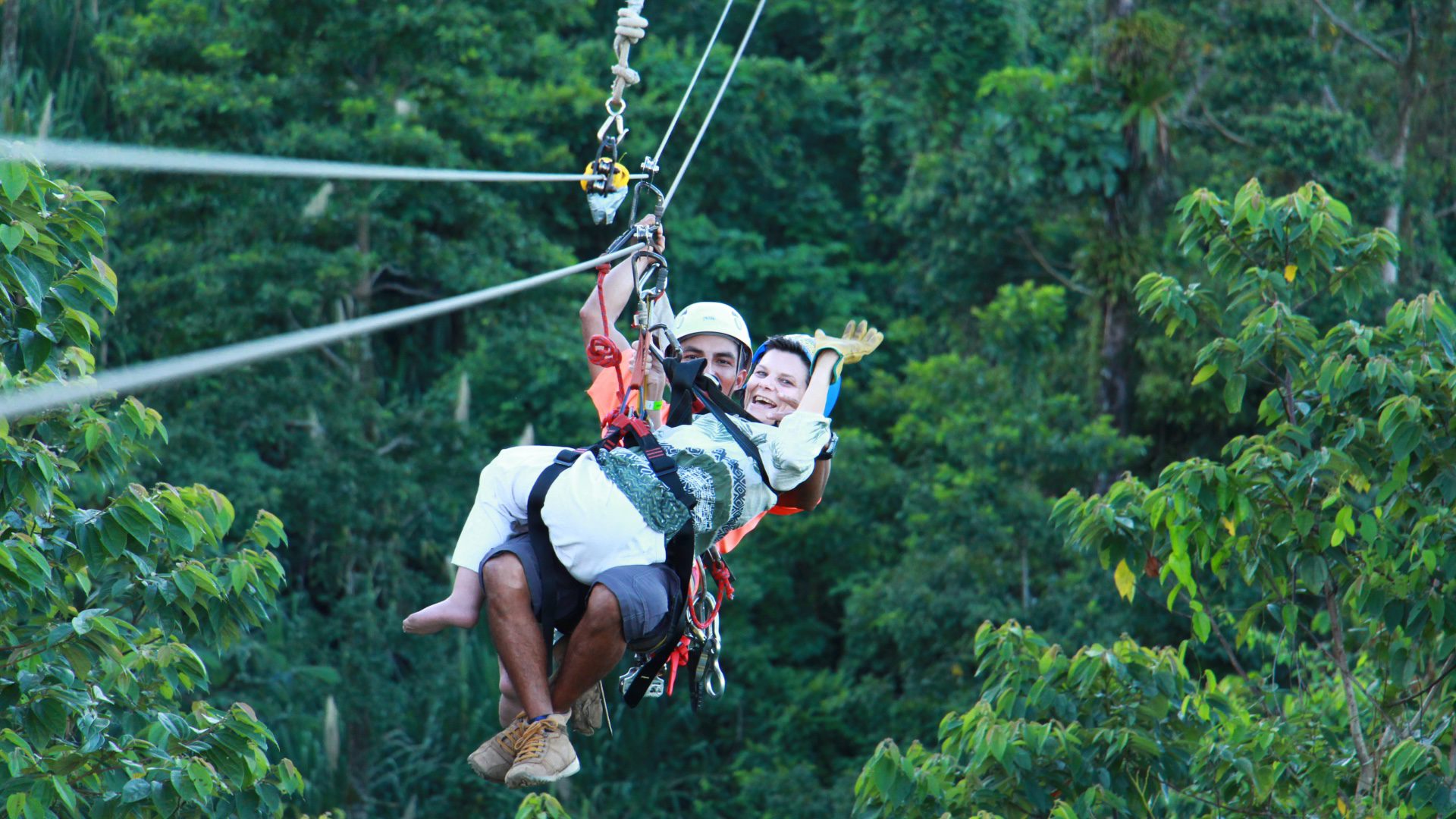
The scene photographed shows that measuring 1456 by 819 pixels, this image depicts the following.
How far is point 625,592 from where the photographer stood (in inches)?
152

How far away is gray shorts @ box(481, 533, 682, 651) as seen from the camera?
12.6 ft

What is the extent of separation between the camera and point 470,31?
13008 mm

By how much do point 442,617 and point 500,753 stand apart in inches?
13.2

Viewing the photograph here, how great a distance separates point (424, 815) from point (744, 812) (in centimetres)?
247

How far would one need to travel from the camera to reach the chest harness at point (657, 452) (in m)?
Answer: 3.94

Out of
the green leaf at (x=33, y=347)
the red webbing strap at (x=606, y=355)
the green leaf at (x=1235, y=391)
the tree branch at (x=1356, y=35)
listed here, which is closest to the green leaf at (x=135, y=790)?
the green leaf at (x=33, y=347)

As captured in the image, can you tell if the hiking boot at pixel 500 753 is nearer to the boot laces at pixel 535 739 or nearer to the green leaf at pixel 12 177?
the boot laces at pixel 535 739

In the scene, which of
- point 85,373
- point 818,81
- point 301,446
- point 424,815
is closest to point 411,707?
point 424,815

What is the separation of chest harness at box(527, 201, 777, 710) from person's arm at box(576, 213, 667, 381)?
0.10 ft

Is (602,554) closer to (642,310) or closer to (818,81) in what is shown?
(642,310)

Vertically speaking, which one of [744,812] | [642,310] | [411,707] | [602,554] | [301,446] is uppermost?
[642,310]

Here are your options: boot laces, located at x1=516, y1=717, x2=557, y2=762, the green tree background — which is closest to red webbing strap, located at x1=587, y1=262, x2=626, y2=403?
boot laces, located at x1=516, y1=717, x2=557, y2=762

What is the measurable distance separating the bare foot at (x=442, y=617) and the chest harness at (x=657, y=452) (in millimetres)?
170

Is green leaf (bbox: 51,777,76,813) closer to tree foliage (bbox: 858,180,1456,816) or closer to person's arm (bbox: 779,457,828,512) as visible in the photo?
person's arm (bbox: 779,457,828,512)
